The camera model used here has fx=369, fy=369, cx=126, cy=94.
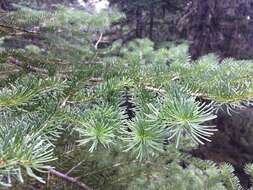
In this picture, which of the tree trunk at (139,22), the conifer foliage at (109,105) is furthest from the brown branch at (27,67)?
the tree trunk at (139,22)

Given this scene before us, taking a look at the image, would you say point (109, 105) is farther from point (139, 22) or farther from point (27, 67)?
point (139, 22)

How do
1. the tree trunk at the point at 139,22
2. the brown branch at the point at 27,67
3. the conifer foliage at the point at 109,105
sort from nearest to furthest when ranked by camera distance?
the conifer foliage at the point at 109,105, the brown branch at the point at 27,67, the tree trunk at the point at 139,22

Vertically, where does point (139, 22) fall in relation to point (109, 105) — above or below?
below

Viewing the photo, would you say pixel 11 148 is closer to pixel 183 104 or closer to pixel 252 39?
pixel 183 104

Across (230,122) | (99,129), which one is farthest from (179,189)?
(230,122)

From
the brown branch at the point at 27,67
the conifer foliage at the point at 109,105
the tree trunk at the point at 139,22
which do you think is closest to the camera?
the conifer foliage at the point at 109,105

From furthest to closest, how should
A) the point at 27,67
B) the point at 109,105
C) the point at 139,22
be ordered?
1. the point at 139,22
2. the point at 27,67
3. the point at 109,105

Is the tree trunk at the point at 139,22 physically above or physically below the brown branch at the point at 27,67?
below

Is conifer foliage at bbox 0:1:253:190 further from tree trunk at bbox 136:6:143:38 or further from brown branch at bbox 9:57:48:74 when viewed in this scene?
tree trunk at bbox 136:6:143:38

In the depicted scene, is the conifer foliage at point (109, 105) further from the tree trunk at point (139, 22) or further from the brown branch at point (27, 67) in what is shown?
the tree trunk at point (139, 22)

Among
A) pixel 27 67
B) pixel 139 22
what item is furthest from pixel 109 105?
pixel 139 22

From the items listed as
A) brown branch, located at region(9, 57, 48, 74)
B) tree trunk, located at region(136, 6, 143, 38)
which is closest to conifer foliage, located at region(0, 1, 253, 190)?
brown branch, located at region(9, 57, 48, 74)

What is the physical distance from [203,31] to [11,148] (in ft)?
26.6

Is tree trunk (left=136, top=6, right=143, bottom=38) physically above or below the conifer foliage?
below
